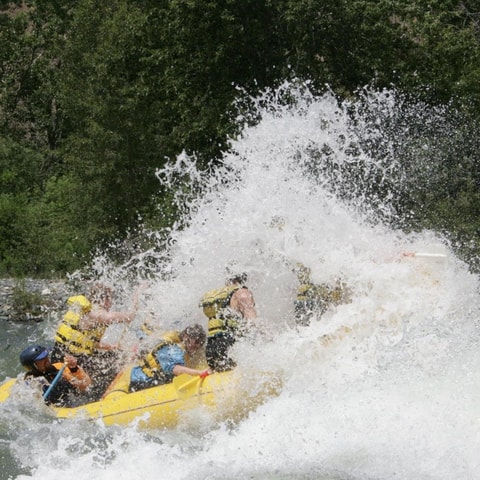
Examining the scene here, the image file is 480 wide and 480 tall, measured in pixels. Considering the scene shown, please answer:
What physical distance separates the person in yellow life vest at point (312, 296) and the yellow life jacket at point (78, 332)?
6.63 feet

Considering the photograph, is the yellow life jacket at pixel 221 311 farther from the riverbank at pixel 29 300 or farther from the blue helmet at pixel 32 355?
the riverbank at pixel 29 300

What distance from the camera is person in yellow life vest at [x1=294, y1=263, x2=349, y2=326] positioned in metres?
8.84

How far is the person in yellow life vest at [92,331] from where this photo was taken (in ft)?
31.3

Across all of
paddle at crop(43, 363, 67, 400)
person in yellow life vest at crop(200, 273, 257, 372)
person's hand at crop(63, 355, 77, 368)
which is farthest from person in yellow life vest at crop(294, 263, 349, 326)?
paddle at crop(43, 363, 67, 400)

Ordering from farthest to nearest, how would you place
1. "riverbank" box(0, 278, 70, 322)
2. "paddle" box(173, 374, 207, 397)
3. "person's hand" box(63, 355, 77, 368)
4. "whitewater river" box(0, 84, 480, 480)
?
1. "riverbank" box(0, 278, 70, 322)
2. "person's hand" box(63, 355, 77, 368)
3. "paddle" box(173, 374, 207, 397)
4. "whitewater river" box(0, 84, 480, 480)

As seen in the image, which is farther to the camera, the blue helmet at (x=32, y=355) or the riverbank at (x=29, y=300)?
the riverbank at (x=29, y=300)

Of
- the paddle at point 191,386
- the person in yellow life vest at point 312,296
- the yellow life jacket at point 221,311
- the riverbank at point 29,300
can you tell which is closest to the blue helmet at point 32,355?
the paddle at point 191,386

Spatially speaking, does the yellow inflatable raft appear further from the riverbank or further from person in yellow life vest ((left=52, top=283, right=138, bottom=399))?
the riverbank

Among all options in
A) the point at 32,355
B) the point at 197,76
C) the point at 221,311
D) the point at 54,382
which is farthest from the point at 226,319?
the point at 197,76

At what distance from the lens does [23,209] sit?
70.1 feet

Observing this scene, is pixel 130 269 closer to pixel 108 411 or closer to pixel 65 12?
pixel 108 411

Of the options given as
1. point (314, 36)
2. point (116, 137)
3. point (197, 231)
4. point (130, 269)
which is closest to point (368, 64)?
point (314, 36)

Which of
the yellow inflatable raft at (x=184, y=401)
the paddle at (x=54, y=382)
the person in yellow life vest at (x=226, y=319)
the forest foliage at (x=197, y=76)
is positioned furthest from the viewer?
the forest foliage at (x=197, y=76)

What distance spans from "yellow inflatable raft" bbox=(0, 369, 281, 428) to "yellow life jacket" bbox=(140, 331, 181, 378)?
0.77 feet
